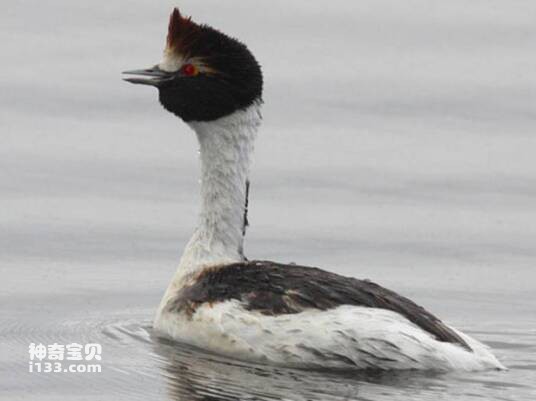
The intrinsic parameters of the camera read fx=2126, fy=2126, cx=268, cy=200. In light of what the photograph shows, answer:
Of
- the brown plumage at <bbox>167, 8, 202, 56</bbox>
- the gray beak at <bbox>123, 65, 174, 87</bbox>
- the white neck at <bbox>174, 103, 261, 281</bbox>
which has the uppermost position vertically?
the brown plumage at <bbox>167, 8, 202, 56</bbox>

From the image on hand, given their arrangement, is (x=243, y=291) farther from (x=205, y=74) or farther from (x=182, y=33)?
(x=182, y=33)

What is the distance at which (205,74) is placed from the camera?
43.5 ft

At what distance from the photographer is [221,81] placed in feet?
43.6

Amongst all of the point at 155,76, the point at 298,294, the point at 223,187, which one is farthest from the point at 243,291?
the point at 155,76

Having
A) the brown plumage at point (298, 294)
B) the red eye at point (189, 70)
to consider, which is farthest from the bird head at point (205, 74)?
the brown plumage at point (298, 294)

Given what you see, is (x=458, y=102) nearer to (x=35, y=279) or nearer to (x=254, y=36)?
(x=254, y=36)

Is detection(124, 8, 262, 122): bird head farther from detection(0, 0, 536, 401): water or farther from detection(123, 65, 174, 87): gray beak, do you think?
detection(0, 0, 536, 401): water

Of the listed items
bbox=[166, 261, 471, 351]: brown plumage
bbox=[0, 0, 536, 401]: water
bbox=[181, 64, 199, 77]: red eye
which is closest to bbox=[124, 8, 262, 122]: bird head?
bbox=[181, 64, 199, 77]: red eye

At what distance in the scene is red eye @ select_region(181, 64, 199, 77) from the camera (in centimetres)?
1328

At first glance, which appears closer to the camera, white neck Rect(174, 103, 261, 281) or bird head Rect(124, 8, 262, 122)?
bird head Rect(124, 8, 262, 122)

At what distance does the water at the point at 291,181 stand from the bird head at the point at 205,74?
147 cm

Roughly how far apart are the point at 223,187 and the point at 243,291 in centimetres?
118

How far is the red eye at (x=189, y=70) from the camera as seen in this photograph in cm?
1328

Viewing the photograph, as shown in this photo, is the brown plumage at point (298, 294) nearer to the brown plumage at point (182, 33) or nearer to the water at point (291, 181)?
the water at point (291, 181)
